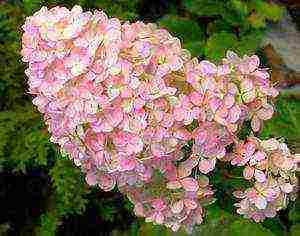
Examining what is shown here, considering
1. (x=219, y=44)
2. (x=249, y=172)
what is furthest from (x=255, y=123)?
(x=219, y=44)

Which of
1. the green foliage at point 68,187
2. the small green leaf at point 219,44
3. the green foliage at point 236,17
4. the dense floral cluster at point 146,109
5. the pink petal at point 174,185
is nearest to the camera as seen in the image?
the dense floral cluster at point 146,109

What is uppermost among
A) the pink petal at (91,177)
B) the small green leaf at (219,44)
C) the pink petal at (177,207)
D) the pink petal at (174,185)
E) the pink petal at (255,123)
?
the pink petal at (255,123)

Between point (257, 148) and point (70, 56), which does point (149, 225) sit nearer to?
point (257, 148)

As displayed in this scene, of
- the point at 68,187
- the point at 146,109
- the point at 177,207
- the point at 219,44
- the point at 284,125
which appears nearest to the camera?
the point at 146,109

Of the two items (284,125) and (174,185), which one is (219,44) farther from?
(174,185)

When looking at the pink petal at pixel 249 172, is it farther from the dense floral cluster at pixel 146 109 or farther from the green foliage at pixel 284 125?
the green foliage at pixel 284 125

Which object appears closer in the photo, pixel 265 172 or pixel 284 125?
pixel 265 172

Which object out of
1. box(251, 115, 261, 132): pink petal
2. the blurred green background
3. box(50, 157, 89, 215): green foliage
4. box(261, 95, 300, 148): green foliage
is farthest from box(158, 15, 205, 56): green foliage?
box(251, 115, 261, 132): pink petal

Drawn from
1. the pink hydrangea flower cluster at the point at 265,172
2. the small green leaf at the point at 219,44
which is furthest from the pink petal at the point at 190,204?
the small green leaf at the point at 219,44
